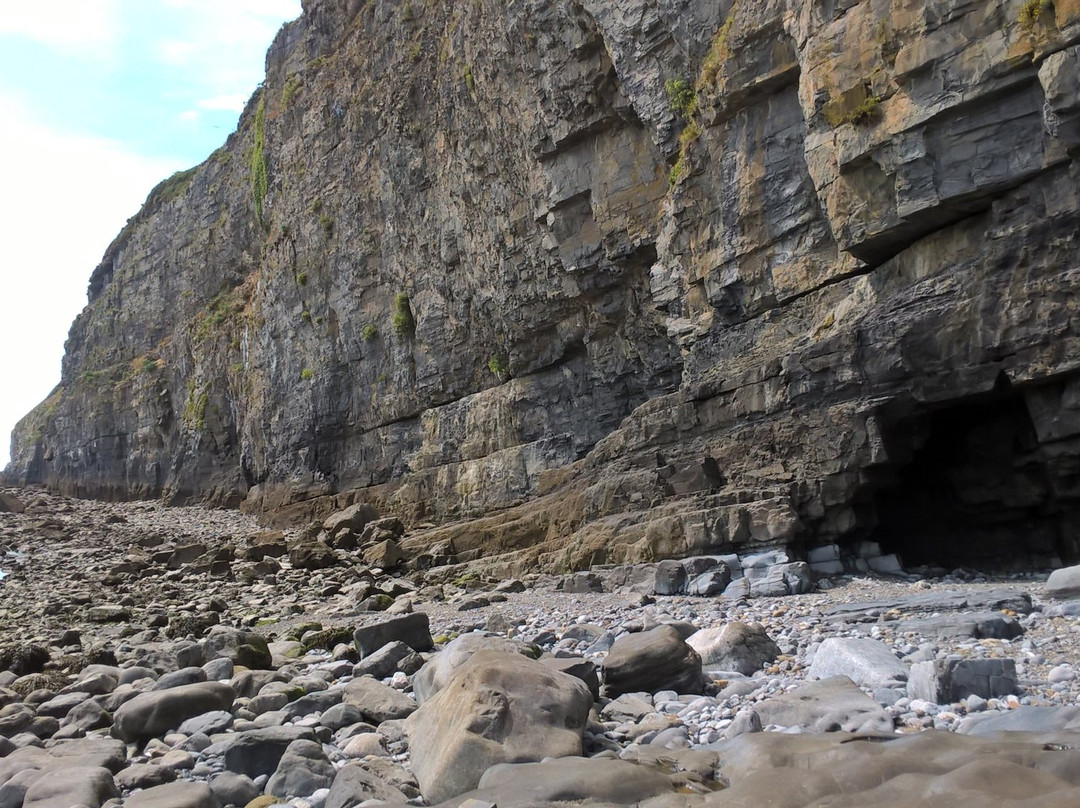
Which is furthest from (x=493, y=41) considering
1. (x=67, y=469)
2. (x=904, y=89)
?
(x=67, y=469)

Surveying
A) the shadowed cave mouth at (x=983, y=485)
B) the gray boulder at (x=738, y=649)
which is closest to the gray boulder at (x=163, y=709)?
the gray boulder at (x=738, y=649)

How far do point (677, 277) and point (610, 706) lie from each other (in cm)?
1454

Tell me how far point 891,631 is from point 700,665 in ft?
6.90

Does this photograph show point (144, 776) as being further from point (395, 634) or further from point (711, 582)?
point (711, 582)

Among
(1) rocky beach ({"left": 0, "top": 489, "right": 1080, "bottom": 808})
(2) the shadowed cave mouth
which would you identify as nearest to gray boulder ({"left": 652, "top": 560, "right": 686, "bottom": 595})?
A: (1) rocky beach ({"left": 0, "top": 489, "right": 1080, "bottom": 808})

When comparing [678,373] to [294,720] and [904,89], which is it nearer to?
[904,89]

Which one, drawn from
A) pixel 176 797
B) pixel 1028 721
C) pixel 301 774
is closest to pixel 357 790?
pixel 301 774

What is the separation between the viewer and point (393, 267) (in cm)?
3431

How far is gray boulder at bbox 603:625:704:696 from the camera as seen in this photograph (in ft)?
22.1

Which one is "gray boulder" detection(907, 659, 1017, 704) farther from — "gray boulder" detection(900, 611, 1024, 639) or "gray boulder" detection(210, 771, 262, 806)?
"gray boulder" detection(210, 771, 262, 806)

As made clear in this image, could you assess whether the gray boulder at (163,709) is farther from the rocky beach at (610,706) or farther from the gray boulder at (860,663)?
the gray boulder at (860,663)

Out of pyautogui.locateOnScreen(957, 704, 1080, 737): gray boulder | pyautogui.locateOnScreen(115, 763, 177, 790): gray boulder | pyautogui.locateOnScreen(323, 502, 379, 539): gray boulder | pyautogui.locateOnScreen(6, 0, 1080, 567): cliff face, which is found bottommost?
pyautogui.locateOnScreen(957, 704, 1080, 737): gray boulder

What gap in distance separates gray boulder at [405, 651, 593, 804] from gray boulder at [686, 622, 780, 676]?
1805mm

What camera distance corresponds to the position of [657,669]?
679cm
